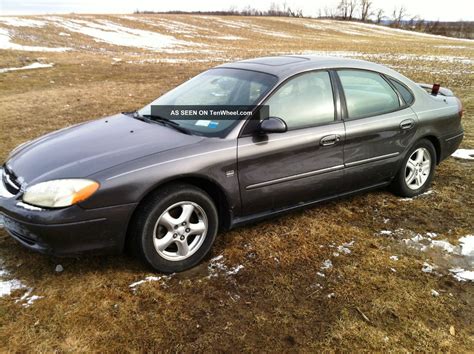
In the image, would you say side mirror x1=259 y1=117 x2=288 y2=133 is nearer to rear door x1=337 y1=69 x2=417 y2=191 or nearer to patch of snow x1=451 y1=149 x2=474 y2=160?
rear door x1=337 y1=69 x2=417 y2=191

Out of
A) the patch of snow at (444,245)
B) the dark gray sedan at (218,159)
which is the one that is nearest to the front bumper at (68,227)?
the dark gray sedan at (218,159)

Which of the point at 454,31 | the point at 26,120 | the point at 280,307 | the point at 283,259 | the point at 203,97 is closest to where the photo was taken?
the point at 280,307

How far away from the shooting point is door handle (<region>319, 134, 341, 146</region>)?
11.3 feet

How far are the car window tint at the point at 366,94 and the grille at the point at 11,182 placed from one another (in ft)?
9.08

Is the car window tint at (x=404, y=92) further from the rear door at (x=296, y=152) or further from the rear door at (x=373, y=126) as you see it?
the rear door at (x=296, y=152)

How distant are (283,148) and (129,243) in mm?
1398

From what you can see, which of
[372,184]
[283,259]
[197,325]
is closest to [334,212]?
[372,184]

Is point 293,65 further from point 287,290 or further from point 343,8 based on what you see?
point 343,8

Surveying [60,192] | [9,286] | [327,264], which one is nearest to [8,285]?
[9,286]

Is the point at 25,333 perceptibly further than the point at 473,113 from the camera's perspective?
No

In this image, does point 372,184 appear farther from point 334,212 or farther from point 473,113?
point 473,113

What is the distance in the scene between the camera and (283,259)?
3148 millimetres

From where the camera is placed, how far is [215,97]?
356 cm

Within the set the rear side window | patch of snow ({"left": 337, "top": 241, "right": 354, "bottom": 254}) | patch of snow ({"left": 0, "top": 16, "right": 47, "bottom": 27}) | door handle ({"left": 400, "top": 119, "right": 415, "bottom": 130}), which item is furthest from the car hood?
patch of snow ({"left": 0, "top": 16, "right": 47, "bottom": 27})
